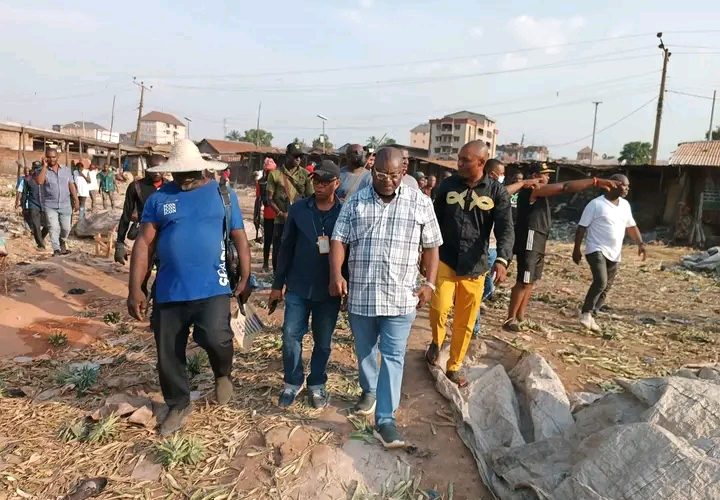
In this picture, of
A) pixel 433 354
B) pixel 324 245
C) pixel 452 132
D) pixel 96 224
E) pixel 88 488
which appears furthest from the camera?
pixel 452 132

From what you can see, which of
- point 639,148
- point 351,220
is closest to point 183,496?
point 351,220

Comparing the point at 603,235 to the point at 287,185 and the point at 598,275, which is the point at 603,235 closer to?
the point at 598,275

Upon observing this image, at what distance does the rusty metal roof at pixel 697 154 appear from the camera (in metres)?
17.8

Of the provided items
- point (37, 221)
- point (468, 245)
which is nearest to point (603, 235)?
point (468, 245)

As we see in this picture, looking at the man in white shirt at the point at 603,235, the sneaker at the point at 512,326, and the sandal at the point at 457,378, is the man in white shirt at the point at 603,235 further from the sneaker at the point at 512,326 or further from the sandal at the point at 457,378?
the sandal at the point at 457,378

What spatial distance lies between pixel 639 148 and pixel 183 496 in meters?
59.6

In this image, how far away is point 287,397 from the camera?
12.6 feet

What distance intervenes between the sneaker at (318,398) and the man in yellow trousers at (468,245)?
102cm

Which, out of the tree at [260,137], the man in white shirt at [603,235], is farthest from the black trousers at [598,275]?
the tree at [260,137]

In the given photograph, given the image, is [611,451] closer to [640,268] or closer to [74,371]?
[74,371]

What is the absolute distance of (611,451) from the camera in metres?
2.65

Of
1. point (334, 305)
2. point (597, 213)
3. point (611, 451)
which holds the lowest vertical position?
point (611, 451)

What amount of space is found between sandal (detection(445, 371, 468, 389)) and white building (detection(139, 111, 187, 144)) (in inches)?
3883

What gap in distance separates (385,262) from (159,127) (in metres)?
104
